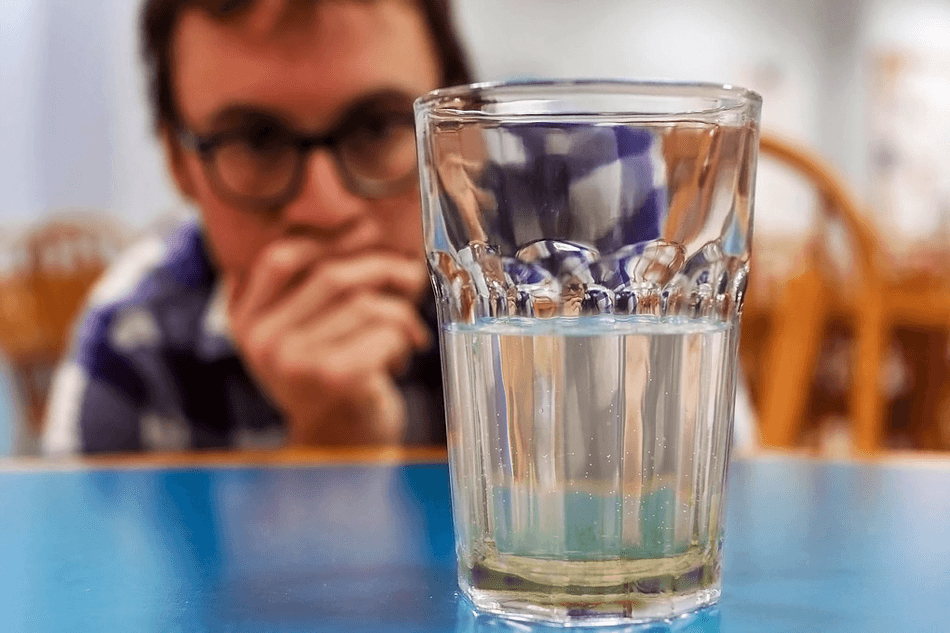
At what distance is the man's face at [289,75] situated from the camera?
3.63 feet

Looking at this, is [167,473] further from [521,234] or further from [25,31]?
[25,31]

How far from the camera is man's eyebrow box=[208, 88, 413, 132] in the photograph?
1083 mm

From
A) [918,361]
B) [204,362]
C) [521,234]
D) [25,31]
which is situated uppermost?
[25,31]

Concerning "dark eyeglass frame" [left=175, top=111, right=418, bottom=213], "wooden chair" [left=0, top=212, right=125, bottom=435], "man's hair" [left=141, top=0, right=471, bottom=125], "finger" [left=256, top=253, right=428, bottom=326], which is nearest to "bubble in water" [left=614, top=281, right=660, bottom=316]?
"finger" [left=256, top=253, right=428, bottom=326]

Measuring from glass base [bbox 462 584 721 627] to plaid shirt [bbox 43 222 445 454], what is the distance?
893 mm

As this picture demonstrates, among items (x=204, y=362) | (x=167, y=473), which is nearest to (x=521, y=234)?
(x=167, y=473)

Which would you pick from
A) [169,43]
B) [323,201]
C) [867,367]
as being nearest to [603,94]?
[867,367]

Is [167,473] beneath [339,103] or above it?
beneath

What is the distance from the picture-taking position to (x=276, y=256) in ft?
3.20

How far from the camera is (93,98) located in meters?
3.59

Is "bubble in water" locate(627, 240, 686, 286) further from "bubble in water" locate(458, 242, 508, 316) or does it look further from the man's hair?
the man's hair

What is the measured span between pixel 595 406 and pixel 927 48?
5.41m

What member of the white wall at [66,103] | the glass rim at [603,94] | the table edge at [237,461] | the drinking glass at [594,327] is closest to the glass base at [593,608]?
the drinking glass at [594,327]

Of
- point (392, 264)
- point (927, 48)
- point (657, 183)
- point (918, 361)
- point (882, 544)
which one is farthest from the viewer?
point (927, 48)
